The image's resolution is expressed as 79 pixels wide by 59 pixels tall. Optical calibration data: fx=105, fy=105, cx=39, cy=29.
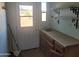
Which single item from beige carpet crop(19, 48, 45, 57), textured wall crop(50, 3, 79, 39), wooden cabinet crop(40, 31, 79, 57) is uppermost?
textured wall crop(50, 3, 79, 39)

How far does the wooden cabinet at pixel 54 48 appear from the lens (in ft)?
3.02

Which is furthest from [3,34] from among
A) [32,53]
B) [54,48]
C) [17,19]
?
[54,48]

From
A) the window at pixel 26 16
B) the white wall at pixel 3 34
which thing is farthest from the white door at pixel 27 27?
the white wall at pixel 3 34

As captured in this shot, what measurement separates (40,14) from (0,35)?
1.43 feet

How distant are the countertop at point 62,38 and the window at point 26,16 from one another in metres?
0.18

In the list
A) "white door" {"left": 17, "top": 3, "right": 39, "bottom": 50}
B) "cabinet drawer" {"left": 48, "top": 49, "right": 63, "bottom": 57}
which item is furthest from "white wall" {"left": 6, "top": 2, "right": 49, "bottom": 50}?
"cabinet drawer" {"left": 48, "top": 49, "right": 63, "bottom": 57}

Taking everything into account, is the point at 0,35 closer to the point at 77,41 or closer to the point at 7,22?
the point at 7,22

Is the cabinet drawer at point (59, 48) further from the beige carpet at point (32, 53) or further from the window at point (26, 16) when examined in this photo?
the window at point (26, 16)

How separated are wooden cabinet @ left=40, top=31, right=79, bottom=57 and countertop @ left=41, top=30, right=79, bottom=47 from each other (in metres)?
0.02

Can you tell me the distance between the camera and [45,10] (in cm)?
100

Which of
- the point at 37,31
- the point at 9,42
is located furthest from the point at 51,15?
the point at 9,42

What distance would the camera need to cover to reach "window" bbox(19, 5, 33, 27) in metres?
0.99

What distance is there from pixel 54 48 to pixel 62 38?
13 centimetres

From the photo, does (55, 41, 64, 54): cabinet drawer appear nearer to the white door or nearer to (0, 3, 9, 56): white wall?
the white door
